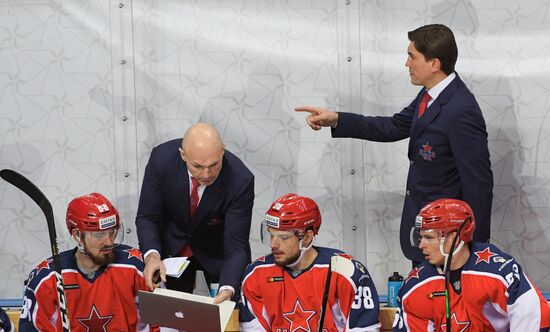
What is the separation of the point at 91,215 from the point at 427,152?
1433 millimetres

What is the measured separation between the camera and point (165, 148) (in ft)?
15.6

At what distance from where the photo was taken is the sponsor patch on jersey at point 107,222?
436cm

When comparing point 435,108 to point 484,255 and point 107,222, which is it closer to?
point 484,255

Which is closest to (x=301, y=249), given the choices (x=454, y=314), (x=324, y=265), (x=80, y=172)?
(x=324, y=265)

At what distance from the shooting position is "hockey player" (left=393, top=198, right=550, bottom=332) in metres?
4.05

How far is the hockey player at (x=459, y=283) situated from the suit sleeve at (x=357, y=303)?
16 cm

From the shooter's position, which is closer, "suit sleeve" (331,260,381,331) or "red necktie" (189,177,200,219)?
"suit sleeve" (331,260,381,331)

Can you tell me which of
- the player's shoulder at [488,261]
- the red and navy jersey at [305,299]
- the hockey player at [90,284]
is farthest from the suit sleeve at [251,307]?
the player's shoulder at [488,261]

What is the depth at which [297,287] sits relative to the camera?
172 inches

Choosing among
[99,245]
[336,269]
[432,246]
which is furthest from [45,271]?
[432,246]

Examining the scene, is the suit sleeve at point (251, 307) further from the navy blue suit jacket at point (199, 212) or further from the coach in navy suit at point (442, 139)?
the coach in navy suit at point (442, 139)

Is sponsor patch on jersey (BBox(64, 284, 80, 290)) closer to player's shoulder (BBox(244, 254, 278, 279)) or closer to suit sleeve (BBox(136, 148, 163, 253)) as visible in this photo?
suit sleeve (BBox(136, 148, 163, 253))

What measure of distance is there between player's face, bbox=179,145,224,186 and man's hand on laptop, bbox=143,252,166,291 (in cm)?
40

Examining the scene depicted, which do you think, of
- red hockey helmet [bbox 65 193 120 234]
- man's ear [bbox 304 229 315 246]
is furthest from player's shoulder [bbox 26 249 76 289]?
man's ear [bbox 304 229 315 246]
